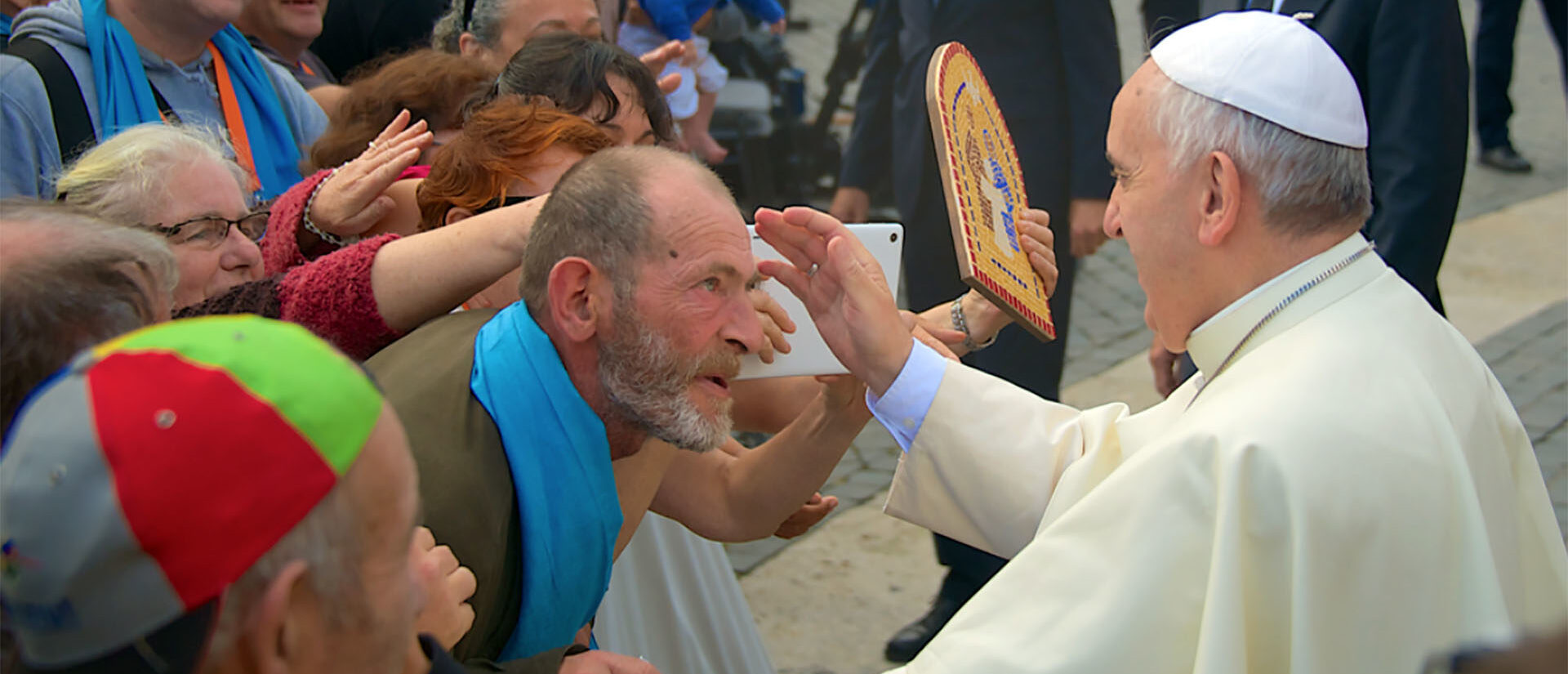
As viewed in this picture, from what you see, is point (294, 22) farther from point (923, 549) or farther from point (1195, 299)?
point (1195, 299)

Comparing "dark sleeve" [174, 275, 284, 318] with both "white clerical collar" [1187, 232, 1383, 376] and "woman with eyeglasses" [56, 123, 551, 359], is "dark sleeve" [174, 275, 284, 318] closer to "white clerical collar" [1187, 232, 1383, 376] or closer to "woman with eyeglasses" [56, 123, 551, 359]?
"woman with eyeglasses" [56, 123, 551, 359]

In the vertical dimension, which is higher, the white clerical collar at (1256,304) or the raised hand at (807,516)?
the white clerical collar at (1256,304)

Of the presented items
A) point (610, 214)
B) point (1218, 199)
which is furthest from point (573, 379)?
point (1218, 199)

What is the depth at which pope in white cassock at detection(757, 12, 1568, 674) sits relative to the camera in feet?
5.55

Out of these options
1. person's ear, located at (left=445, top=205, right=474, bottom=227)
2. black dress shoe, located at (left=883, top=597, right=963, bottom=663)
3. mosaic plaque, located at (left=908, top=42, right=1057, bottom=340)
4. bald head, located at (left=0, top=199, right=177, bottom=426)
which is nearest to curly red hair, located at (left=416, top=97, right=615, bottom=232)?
person's ear, located at (left=445, top=205, right=474, bottom=227)

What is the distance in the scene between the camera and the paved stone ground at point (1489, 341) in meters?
4.92

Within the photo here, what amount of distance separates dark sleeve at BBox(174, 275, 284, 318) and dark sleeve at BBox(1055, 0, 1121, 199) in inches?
97.7

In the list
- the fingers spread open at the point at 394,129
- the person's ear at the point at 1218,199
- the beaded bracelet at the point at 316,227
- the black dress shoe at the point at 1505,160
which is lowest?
the black dress shoe at the point at 1505,160

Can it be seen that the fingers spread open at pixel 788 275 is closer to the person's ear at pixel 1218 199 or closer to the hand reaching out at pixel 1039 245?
the hand reaching out at pixel 1039 245

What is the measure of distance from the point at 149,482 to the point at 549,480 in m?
0.93

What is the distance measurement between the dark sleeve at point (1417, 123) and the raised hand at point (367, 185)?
2.61 meters

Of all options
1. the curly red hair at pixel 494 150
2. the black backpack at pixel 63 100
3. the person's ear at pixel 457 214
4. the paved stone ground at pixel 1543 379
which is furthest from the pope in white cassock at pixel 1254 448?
the paved stone ground at pixel 1543 379

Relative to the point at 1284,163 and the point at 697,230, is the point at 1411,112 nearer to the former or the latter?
the point at 1284,163

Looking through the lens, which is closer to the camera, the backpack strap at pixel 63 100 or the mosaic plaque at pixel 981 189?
the mosaic plaque at pixel 981 189
